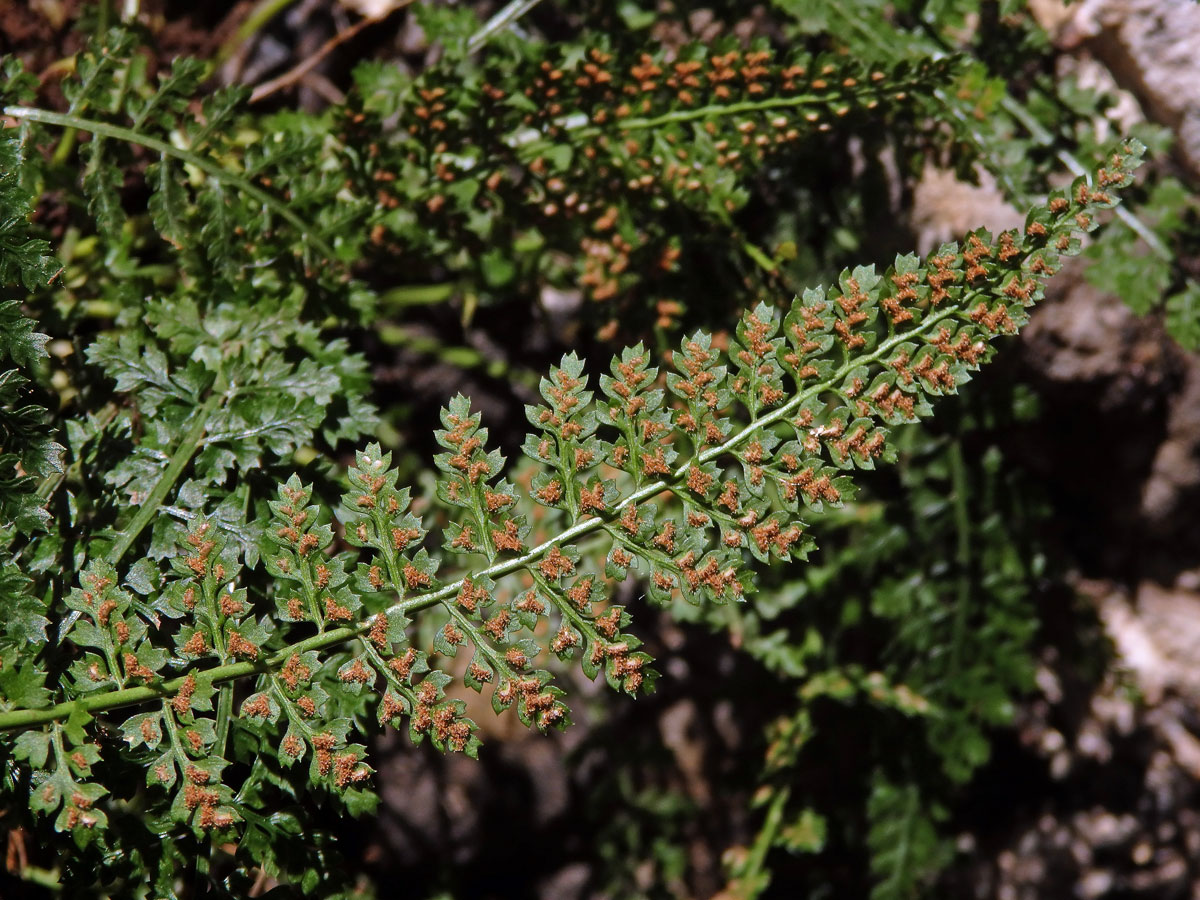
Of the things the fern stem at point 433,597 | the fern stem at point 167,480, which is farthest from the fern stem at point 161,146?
the fern stem at point 433,597

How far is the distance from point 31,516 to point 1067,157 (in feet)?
7.66

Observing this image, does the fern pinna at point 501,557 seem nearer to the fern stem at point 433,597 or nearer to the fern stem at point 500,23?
→ the fern stem at point 433,597

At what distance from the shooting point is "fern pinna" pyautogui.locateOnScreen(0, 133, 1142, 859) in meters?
1.44

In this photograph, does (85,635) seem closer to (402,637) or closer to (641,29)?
(402,637)

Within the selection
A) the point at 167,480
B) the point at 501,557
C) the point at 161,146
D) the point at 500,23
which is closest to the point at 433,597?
the point at 501,557

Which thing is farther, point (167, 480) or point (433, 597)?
point (167, 480)

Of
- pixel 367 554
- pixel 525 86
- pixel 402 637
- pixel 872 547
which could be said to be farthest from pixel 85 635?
pixel 872 547

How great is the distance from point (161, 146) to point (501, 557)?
1037 mm

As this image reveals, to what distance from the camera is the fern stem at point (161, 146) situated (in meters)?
1.79

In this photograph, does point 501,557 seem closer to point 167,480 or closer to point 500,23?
point 167,480

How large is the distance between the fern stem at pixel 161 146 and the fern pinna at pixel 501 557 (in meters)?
0.67

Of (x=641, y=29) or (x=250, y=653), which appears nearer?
(x=250, y=653)

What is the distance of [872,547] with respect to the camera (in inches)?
102

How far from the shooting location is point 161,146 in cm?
180
